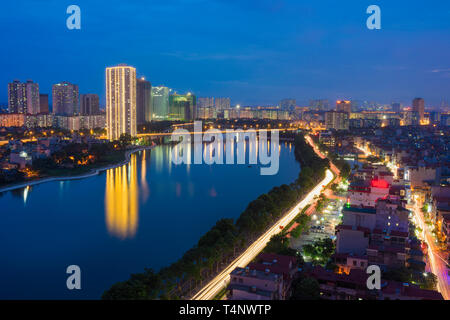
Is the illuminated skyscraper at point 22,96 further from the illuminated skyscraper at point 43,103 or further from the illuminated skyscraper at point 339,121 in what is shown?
the illuminated skyscraper at point 339,121

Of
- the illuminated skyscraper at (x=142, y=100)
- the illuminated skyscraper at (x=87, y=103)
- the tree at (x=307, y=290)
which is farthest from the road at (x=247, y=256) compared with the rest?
the illuminated skyscraper at (x=87, y=103)

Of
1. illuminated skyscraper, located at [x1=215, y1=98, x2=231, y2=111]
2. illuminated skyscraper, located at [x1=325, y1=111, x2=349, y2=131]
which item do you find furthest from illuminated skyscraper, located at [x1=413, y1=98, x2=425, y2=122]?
illuminated skyscraper, located at [x1=215, y1=98, x2=231, y2=111]

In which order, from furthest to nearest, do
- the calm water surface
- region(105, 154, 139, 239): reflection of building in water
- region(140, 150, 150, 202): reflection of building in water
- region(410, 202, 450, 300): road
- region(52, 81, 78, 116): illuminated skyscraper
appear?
region(52, 81, 78, 116): illuminated skyscraper
region(140, 150, 150, 202): reflection of building in water
region(105, 154, 139, 239): reflection of building in water
the calm water surface
region(410, 202, 450, 300): road

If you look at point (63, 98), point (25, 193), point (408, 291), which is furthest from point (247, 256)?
point (63, 98)

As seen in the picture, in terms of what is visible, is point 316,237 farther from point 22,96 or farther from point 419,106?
point 419,106

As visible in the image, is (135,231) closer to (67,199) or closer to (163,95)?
(67,199)

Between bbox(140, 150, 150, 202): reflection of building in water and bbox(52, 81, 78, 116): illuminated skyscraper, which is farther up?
bbox(52, 81, 78, 116): illuminated skyscraper

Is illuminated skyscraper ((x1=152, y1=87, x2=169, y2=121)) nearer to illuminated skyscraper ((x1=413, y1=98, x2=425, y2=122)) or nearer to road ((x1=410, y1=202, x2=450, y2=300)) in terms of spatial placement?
illuminated skyscraper ((x1=413, y1=98, x2=425, y2=122))
